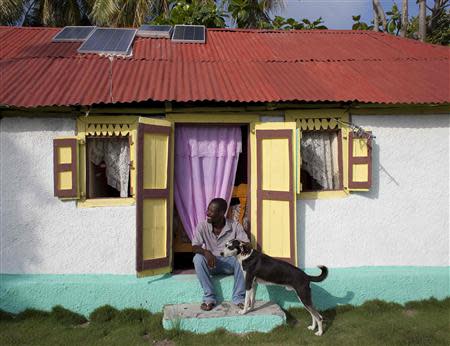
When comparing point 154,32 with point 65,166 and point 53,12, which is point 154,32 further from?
point 53,12

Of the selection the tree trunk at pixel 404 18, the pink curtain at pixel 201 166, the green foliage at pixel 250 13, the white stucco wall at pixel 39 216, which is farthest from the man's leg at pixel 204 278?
the tree trunk at pixel 404 18

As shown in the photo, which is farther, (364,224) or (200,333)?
(364,224)

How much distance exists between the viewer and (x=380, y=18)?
11500 millimetres

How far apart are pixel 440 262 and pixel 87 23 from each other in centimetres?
1388

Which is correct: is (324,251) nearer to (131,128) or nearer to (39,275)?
(131,128)

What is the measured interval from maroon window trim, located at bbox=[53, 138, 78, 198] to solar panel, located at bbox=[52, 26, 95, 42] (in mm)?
2547

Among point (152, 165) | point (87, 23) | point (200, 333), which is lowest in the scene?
point (200, 333)

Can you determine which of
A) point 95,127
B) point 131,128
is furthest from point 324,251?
point 95,127

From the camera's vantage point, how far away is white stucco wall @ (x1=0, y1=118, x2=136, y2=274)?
4.69 metres

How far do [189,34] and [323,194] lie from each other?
375 cm

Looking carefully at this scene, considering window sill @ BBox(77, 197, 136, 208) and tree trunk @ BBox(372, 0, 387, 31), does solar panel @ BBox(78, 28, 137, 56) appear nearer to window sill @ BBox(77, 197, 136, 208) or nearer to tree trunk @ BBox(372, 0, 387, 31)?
window sill @ BBox(77, 197, 136, 208)

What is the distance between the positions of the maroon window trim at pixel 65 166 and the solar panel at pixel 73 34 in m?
2.55

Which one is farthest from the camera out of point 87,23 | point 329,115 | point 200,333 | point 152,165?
point 87,23

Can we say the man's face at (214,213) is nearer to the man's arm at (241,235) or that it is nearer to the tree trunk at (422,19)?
the man's arm at (241,235)
